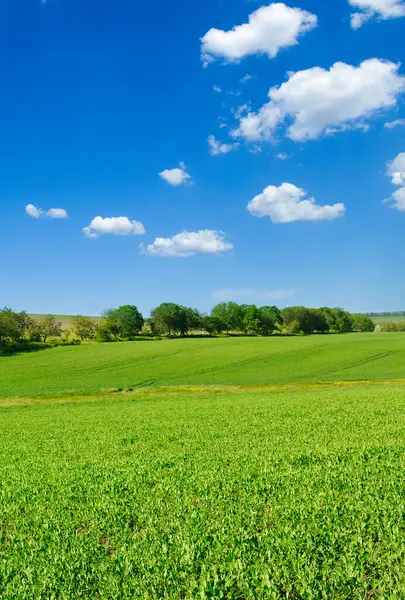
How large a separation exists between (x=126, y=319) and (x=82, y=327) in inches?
762

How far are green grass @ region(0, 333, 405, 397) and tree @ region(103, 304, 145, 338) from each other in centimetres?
4236

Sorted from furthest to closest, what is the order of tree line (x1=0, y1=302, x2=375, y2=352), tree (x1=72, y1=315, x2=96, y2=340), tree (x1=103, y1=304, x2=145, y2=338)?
tree (x1=103, y1=304, x2=145, y2=338)
tree (x1=72, y1=315, x2=96, y2=340)
tree line (x1=0, y1=302, x2=375, y2=352)

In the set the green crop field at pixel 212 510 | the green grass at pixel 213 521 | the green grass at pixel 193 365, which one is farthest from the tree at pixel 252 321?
the green grass at pixel 213 521

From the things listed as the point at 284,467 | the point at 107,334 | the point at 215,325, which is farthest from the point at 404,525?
the point at 215,325

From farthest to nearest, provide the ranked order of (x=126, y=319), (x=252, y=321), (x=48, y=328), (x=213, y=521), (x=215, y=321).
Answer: (x=215, y=321), (x=252, y=321), (x=126, y=319), (x=48, y=328), (x=213, y=521)

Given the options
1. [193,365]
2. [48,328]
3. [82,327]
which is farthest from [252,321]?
[193,365]

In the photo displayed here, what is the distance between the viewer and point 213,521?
735 cm

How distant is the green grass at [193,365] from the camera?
58812 millimetres

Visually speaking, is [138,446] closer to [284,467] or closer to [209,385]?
[284,467]

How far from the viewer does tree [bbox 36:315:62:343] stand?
131 meters

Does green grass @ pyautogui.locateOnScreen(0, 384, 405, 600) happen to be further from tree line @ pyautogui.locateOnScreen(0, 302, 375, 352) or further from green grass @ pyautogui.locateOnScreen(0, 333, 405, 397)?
tree line @ pyautogui.locateOnScreen(0, 302, 375, 352)

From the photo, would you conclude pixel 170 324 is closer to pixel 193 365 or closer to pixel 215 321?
pixel 215 321

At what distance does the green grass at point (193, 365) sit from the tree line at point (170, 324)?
2795 centimetres

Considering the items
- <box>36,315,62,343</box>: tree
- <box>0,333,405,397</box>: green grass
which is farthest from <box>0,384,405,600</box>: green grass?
<box>36,315,62,343</box>: tree
